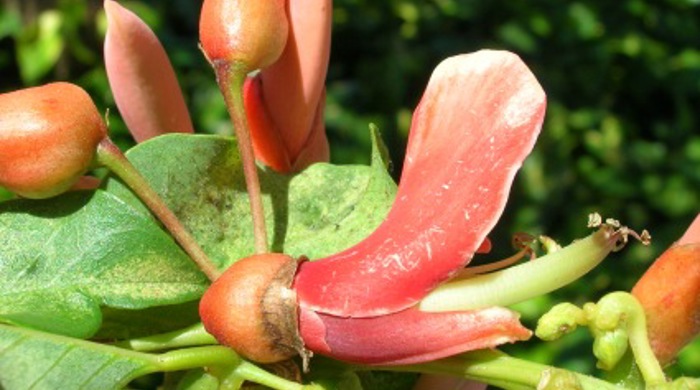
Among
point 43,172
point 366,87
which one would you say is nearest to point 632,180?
point 366,87

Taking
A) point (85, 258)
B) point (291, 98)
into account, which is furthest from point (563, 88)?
point (85, 258)

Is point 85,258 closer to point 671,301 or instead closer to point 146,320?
point 146,320

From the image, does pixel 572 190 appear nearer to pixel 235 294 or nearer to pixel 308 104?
pixel 308 104

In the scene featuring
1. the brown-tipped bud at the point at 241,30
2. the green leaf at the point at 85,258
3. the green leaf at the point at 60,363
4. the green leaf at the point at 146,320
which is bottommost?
the green leaf at the point at 146,320

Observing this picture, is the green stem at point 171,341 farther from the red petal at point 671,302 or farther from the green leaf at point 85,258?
the red petal at point 671,302

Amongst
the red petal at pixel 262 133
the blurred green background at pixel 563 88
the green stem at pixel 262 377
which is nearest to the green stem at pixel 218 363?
the green stem at pixel 262 377
